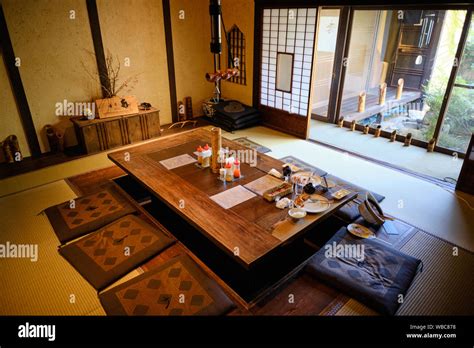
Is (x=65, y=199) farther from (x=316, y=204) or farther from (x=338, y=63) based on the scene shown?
(x=338, y=63)

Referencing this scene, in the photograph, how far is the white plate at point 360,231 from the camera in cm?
273

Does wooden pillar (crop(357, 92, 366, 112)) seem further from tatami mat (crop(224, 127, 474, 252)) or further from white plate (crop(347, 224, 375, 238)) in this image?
white plate (crop(347, 224, 375, 238))

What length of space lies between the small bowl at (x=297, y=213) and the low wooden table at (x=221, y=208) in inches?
1.4

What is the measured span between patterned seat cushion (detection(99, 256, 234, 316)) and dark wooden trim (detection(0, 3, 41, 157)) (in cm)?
364

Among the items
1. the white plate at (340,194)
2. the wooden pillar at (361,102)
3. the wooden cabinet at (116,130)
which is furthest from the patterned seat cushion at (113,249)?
the wooden pillar at (361,102)

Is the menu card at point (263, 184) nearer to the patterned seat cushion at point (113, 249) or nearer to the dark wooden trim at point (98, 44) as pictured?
the patterned seat cushion at point (113, 249)

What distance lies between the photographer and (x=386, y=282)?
2.24m

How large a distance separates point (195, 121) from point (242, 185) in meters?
3.82

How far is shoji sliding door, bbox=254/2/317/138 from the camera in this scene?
527 centimetres

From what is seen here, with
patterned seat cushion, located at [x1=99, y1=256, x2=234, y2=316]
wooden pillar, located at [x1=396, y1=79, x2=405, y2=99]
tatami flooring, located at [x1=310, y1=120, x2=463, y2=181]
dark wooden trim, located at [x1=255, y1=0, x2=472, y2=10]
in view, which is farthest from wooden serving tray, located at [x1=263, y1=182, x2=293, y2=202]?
wooden pillar, located at [x1=396, y1=79, x2=405, y2=99]

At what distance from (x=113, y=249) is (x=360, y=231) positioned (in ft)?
7.02

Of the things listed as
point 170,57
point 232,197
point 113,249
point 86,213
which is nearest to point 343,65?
point 170,57

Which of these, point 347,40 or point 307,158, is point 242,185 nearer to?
point 307,158

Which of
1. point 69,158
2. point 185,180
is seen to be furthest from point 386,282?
point 69,158
